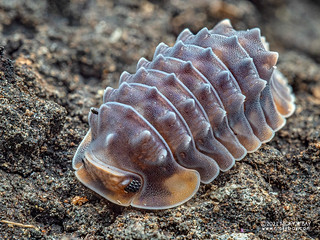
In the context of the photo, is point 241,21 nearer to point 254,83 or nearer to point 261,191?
point 254,83

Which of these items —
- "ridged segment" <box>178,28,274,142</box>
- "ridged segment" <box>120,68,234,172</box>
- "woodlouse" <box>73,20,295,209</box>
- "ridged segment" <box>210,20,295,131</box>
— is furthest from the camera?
"ridged segment" <box>210,20,295,131</box>

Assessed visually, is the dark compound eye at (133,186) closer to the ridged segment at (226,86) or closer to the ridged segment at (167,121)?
the ridged segment at (167,121)

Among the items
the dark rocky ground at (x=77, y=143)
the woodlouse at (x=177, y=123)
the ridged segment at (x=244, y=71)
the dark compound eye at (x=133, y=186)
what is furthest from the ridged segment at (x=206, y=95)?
the dark compound eye at (x=133, y=186)

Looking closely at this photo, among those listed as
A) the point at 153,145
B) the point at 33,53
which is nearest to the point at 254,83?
the point at 153,145

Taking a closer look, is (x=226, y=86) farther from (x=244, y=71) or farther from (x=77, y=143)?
(x=77, y=143)

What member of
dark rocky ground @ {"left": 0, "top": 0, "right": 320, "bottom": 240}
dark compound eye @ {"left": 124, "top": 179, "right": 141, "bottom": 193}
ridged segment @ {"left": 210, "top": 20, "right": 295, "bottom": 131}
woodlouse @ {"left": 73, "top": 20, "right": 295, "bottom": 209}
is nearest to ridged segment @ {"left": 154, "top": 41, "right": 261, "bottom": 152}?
woodlouse @ {"left": 73, "top": 20, "right": 295, "bottom": 209}

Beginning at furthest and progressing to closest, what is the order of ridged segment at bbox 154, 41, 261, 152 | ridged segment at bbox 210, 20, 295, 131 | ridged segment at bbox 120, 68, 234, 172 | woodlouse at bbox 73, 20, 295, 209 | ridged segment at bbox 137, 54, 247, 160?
ridged segment at bbox 210, 20, 295, 131 < ridged segment at bbox 154, 41, 261, 152 < ridged segment at bbox 137, 54, 247, 160 < ridged segment at bbox 120, 68, 234, 172 < woodlouse at bbox 73, 20, 295, 209

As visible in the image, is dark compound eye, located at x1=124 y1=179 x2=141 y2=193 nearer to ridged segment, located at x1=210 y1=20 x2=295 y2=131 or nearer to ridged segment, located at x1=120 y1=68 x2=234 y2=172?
ridged segment, located at x1=120 y1=68 x2=234 y2=172
